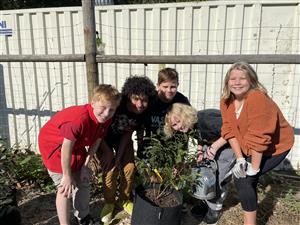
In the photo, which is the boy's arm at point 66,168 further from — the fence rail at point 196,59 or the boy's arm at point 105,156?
the fence rail at point 196,59

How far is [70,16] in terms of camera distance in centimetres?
452

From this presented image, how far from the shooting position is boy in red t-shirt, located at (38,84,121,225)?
2.45 m

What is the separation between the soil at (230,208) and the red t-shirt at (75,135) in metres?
0.90

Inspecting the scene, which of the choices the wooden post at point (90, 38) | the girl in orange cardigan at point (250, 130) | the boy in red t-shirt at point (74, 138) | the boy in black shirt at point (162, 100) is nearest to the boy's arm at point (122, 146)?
the boy in black shirt at point (162, 100)

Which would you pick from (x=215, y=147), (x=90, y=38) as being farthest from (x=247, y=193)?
(x=90, y=38)

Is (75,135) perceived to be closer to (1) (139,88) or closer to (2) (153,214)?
(1) (139,88)

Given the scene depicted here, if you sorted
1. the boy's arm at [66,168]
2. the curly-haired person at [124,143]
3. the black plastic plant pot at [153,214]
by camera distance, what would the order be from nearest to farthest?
the boy's arm at [66,168] < the black plastic plant pot at [153,214] < the curly-haired person at [124,143]

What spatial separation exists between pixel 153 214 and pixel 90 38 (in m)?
1.81

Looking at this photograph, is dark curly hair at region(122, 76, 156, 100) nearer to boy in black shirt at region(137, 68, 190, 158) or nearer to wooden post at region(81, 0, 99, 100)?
boy in black shirt at region(137, 68, 190, 158)

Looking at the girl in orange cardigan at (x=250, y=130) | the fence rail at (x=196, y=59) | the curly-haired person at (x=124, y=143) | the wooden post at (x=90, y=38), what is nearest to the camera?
the girl in orange cardigan at (x=250, y=130)

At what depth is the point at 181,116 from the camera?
9.37 feet

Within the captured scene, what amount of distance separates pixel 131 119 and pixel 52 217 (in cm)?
136

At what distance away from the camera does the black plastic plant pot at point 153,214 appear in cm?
275

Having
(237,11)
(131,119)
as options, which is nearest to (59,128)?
(131,119)
